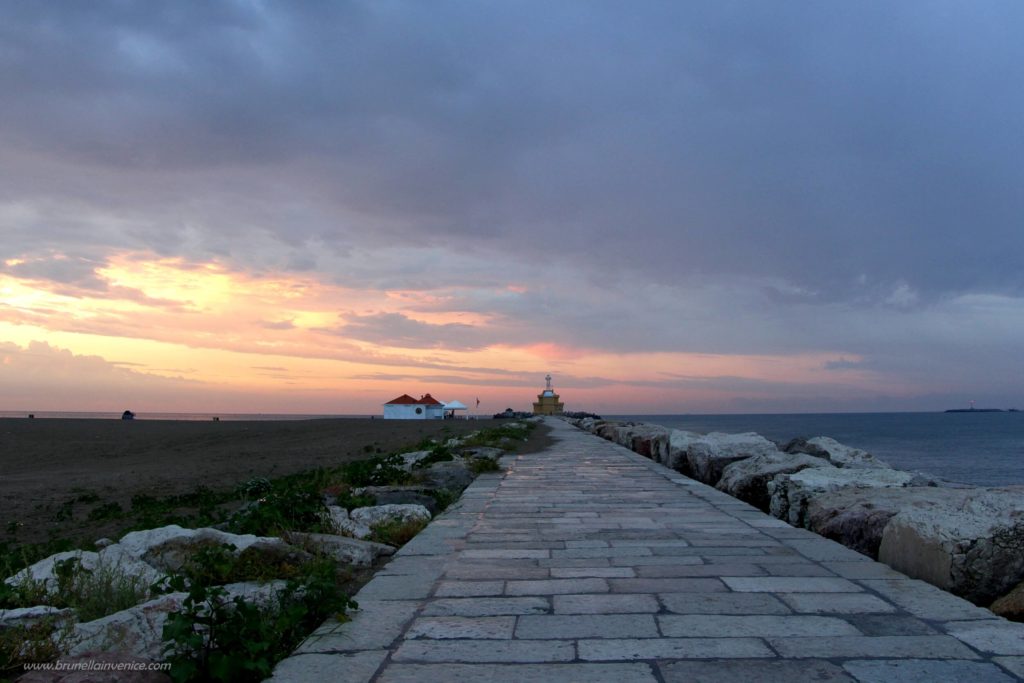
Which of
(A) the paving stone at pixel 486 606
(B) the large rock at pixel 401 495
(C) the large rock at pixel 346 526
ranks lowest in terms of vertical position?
(A) the paving stone at pixel 486 606

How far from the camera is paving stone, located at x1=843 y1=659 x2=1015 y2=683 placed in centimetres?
287

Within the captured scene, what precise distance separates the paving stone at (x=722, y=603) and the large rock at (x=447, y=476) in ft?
17.9

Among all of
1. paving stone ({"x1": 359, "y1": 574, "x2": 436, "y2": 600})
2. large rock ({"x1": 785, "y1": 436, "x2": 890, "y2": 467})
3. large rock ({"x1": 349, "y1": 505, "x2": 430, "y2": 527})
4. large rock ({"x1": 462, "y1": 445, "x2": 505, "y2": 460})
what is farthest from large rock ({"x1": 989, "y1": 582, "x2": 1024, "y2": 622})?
large rock ({"x1": 462, "y1": 445, "x2": 505, "y2": 460})

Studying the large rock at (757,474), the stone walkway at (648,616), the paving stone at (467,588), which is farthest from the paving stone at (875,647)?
the large rock at (757,474)

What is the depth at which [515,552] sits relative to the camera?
5.45m

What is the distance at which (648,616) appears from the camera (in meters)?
3.77

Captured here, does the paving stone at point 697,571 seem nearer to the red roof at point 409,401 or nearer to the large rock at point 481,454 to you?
the large rock at point 481,454

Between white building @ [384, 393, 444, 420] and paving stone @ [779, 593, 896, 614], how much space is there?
5583cm

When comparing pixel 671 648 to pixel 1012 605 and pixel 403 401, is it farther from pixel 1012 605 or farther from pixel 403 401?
pixel 403 401

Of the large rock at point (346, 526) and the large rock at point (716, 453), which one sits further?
the large rock at point (716, 453)

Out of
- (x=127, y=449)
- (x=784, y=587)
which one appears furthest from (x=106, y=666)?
(x=127, y=449)

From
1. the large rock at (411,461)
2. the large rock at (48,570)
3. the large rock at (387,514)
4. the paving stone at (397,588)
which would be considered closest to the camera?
the paving stone at (397,588)

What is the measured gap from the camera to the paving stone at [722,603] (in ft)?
12.7

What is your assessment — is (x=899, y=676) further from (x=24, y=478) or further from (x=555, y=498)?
(x=24, y=478)
